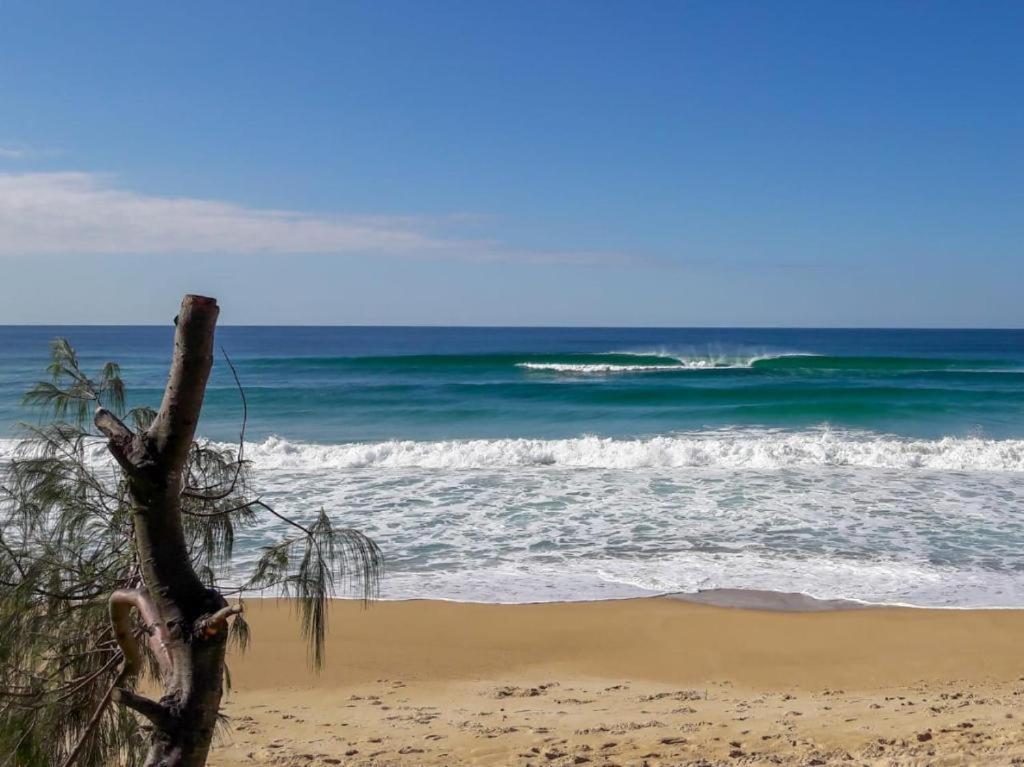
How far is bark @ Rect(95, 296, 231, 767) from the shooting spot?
5.69 feet

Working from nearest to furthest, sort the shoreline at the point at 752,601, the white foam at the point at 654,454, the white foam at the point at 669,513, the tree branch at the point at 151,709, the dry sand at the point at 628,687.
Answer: the tree branch at the point at 151,709
the dry sand at the point at 628,687
the shoreline at the point at 752,601
the white foam at the point at 669,513
the white foam at the point at 654,454

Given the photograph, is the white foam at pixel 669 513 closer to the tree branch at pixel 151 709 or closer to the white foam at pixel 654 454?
the white foam at pixel 654 454

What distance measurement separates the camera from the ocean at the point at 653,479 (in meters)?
8.91

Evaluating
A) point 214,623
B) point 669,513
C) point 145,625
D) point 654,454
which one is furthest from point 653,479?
point 214,623

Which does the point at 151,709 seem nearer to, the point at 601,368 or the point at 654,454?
the point at 654,454

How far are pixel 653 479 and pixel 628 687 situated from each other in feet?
27.0

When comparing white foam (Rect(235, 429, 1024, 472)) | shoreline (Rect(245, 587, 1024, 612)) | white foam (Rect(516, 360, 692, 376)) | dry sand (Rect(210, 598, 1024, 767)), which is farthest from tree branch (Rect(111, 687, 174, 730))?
white foam (Rect(516, 360, 692, 376))

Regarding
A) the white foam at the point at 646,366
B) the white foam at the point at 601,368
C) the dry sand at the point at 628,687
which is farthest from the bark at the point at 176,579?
the white foam at the point at 646,366

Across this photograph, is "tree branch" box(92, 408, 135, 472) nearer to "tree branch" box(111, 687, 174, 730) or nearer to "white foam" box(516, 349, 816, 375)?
"tree branch" box(111, 687, 174, 730)

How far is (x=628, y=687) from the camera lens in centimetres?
623

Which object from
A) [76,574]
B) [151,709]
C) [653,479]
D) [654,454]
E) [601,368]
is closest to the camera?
[151,709]

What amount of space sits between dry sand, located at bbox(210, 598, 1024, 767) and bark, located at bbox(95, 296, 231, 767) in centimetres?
331

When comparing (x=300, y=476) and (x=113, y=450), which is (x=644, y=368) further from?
(x=113, y=450)

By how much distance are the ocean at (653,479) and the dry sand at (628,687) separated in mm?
750
